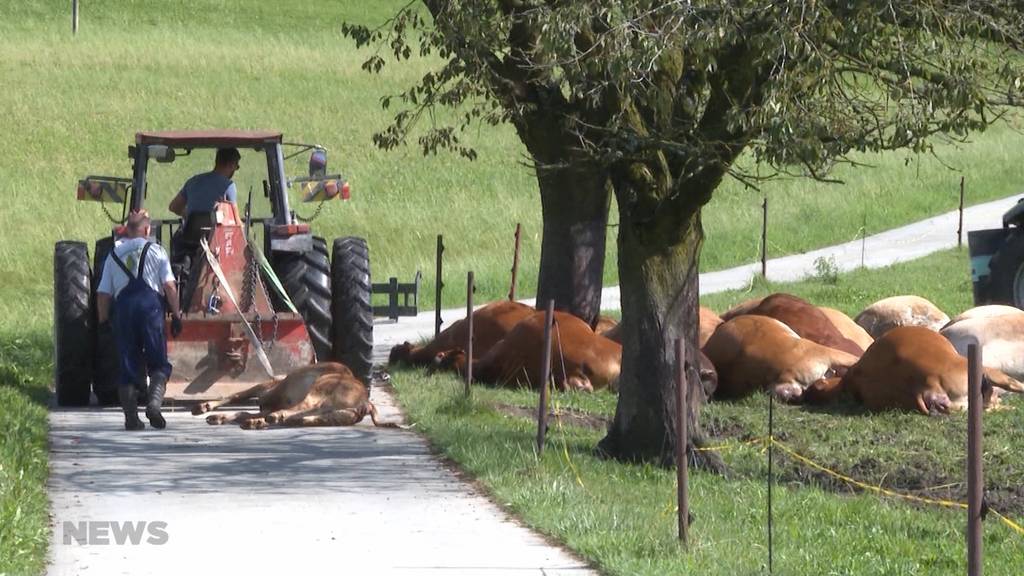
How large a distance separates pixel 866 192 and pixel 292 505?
3218cm

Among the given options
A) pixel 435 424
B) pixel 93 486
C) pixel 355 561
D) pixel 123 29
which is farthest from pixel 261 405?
pixel 123 29

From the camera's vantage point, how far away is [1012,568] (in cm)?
923

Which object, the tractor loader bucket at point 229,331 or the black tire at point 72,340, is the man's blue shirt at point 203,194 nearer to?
the tractor loader bucket at point 229,331

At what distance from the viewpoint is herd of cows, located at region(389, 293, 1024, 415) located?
14.3 meters

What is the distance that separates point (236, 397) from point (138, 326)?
1.10 meters

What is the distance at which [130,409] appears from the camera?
1302 centimetres

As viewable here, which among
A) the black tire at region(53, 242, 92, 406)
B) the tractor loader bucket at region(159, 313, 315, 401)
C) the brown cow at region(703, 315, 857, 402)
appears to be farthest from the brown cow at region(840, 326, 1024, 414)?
the black tire at region(53, 242, 92, 406)

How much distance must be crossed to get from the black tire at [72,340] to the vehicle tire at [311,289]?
1.61m

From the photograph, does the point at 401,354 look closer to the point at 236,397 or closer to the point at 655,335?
the point at 236,397

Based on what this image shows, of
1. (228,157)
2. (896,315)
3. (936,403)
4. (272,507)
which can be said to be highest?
(228,157)

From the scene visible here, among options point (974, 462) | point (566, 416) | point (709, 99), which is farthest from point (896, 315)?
point (974, 462)

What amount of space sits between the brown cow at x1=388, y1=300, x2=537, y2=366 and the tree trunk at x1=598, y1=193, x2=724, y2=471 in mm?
4897

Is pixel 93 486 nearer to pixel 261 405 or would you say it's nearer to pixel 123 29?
pixel 261 405

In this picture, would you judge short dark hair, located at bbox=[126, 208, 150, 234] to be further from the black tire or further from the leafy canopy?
the leafy canopy
